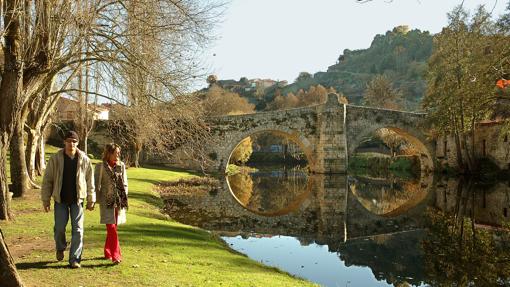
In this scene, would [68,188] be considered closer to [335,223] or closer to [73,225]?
[73,225]

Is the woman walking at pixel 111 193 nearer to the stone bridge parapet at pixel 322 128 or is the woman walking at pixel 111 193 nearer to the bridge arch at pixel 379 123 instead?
the stone bridge parapet at pixel 322 128

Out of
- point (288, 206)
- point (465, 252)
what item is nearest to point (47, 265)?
point (465, 252)

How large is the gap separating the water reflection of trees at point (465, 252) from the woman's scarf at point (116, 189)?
5496 mm

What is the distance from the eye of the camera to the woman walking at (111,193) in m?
6.31

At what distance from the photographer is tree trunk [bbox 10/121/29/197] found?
38.8 feet

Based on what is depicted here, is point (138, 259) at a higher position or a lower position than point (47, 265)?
lower

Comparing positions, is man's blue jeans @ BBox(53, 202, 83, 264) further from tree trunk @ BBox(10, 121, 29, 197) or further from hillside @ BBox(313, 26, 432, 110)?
hillside @ BBox(313, 26, 432, 110)

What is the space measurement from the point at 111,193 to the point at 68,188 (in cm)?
58

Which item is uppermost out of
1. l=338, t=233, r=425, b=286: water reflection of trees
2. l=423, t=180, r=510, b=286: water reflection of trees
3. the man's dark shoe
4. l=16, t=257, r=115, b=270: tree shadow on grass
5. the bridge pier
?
the bridge pier

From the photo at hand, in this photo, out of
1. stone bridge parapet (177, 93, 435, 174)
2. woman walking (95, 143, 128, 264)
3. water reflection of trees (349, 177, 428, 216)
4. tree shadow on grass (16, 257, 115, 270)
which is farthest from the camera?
stone bridge parapet (177, 93, 435, 174)

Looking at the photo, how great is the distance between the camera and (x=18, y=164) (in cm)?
1202

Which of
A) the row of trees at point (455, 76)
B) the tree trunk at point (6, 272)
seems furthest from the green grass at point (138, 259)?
the row of trees at point (455, 76)

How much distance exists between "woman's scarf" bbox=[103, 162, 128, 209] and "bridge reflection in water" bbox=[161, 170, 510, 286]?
411 cm

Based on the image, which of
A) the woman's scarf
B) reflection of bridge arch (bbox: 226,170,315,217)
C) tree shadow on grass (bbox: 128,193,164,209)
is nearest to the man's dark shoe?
the woman's scarf
